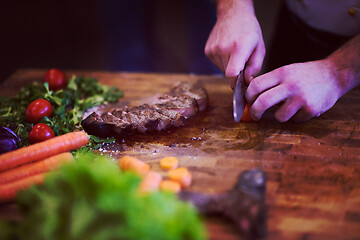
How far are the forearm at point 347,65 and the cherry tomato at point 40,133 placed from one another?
2442 millimetres

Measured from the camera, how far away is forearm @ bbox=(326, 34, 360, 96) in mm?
2830

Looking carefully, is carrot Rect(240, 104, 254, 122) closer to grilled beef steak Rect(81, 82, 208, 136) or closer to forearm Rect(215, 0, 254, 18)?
grilled beef steak Rect(81, 82, 208, 136)

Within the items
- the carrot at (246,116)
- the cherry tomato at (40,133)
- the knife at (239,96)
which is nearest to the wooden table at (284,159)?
the carrot at (246,116)

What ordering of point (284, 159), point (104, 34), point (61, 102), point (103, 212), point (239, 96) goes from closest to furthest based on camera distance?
point (103, 212) < point (284, 159) < point (239, 96) < point (61, 102) < point (104, 34)

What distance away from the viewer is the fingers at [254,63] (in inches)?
119

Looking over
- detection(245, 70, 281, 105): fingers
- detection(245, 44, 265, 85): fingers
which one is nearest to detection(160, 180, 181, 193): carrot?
detection(245, 70, 281, 105): fingers

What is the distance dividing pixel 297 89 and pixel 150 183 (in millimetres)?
1389

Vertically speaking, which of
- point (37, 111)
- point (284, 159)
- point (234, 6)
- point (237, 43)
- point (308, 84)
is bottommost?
point (284, 159)

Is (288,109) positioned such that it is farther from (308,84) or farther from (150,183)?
(150,183)

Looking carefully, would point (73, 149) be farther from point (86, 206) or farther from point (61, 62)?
point (61, 62)

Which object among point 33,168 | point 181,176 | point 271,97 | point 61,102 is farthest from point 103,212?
point 61,102

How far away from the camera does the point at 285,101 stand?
9.41ft

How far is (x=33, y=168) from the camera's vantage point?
102 inches

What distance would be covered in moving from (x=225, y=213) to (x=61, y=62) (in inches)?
256
